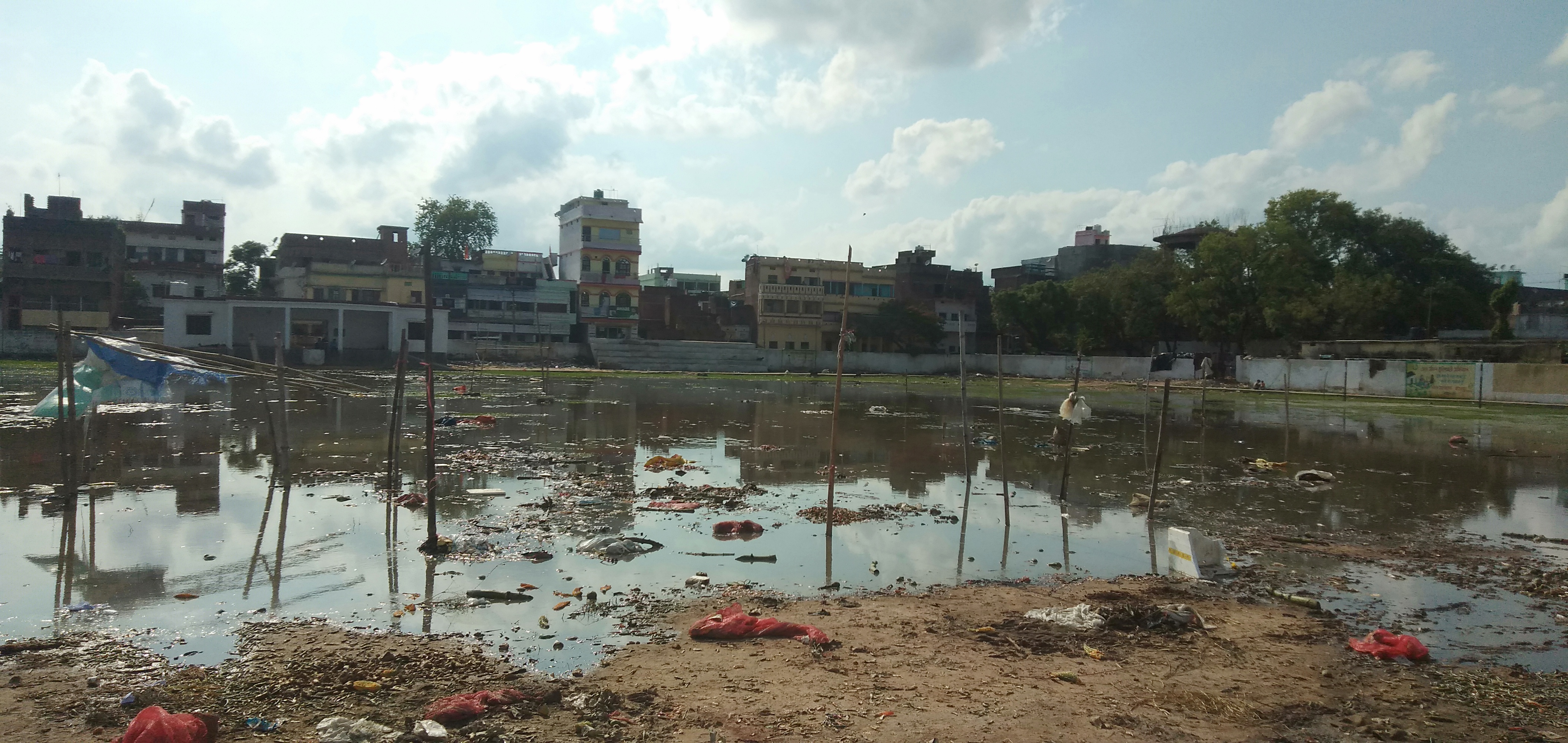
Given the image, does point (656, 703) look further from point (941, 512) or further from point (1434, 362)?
point (1434, 362)

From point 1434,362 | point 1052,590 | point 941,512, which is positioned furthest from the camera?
point 1434,362

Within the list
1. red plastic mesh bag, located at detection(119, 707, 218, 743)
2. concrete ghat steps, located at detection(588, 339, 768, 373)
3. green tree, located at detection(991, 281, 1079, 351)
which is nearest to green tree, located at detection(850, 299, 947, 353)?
green tree, located at detection(991, 281, 1079, 351)

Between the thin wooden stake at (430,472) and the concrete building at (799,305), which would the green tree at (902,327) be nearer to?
the concrete building at (799,305)

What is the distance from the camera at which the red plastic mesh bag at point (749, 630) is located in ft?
25.8

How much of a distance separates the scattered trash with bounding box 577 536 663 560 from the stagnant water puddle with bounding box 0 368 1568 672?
225mm

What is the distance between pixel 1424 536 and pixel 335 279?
70.2m

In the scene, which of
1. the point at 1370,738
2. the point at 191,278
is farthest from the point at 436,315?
the point at 1370,738

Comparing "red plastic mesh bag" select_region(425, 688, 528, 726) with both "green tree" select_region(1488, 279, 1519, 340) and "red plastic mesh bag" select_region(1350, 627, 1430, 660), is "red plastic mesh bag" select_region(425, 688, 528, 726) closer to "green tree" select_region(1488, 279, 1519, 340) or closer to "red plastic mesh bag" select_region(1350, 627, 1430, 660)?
"red plastic mesh bag" select_region(1350, 627, 1430, 660)

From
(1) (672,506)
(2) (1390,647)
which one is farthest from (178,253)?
(2) (1390,647)

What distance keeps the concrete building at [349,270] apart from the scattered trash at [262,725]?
64.3 m

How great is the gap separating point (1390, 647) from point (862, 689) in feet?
15.4

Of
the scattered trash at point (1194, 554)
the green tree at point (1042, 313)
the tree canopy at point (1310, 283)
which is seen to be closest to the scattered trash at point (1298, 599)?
the scattered trash at point (1194, 554)

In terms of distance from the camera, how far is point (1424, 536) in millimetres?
13273

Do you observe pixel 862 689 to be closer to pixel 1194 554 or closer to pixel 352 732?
Result: pixel 352 732
